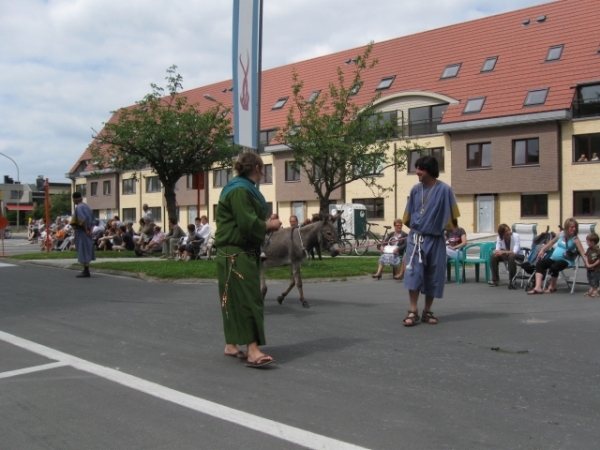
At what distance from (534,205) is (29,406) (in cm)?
3446

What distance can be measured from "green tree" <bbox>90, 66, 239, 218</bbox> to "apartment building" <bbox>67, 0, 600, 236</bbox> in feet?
10.2

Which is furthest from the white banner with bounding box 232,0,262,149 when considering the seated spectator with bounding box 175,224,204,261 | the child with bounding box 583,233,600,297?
the seated spectator with bounding box 175,224,204,261

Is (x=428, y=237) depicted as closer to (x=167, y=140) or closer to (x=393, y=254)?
(x=393, y=254)

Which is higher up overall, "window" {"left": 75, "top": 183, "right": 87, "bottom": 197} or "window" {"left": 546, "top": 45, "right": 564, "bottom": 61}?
"window" {"left": 546, "top": 45, "right": 564, "bottom": 61}

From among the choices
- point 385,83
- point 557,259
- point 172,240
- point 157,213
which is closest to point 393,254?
point 557,259

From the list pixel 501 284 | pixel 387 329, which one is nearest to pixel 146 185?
pixel 501 284

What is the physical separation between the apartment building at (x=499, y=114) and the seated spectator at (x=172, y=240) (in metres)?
7.09

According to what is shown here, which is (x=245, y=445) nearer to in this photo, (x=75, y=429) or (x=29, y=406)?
(x=75, y=429)

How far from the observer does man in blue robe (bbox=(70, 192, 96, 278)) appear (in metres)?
15.2

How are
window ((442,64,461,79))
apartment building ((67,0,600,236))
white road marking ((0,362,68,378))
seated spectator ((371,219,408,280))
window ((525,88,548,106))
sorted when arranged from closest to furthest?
1. white road marking ((0,362,68,378))
2. seated spectator ((371,219,408,280))
3. apartment building ((67,0,600,236))
4. window ((525,88,548,106))
5. window ((442,64,461,79))

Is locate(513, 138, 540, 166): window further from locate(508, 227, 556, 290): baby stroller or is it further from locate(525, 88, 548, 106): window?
locate(508, 227, 556, 290): baby stroller

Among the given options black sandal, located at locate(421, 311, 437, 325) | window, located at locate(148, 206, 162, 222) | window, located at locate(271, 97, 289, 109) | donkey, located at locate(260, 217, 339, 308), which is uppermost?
window, located at locate(271, 97, 289, 109)

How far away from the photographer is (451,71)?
41.3 m

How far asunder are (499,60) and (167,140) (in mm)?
23556
